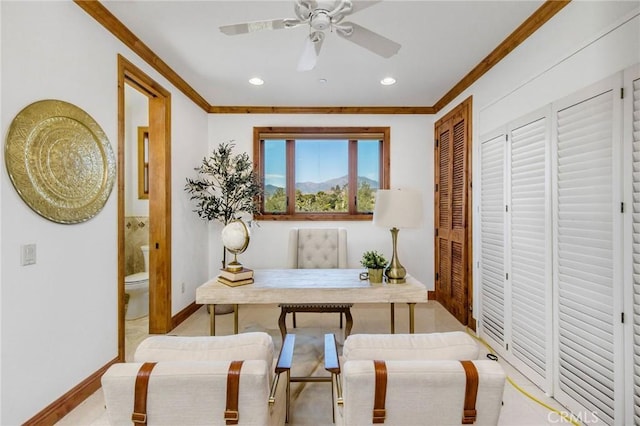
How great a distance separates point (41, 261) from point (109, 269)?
57 cm

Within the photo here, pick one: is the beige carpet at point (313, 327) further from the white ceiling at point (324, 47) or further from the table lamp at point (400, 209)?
the white ceiling at point (324, 47)

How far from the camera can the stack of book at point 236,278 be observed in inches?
90.9

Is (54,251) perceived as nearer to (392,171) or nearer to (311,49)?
(311,49)

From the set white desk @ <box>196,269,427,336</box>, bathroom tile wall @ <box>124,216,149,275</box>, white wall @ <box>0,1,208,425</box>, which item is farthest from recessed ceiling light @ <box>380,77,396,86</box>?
bathroom tile wall @ <box>124,216,149,275</box>

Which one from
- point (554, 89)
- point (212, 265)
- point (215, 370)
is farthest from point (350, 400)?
point (212, 265)

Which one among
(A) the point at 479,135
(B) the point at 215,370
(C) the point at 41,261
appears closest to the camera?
(B) the point at 215,370

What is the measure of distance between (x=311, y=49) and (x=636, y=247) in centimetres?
207

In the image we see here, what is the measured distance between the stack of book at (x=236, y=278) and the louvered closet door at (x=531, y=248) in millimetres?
2093

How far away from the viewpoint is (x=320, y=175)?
4.50m

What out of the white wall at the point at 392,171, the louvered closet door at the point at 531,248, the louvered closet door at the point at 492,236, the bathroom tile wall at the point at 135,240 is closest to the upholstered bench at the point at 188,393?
the louvered closet door at the point at 531,248

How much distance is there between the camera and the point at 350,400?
1011 mm

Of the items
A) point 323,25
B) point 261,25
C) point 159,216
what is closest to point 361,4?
point 323,25

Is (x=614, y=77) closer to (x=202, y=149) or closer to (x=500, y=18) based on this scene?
(x=500, y=18)

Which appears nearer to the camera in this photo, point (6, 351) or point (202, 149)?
point (6, 351)
